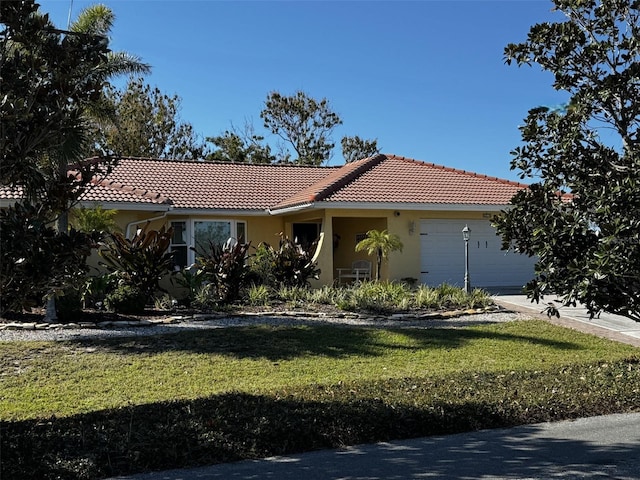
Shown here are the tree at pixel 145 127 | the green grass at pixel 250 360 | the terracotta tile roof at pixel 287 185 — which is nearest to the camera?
the green grass at pixel 250 360

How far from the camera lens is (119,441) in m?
5.45

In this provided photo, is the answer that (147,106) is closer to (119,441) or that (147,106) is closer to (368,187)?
(368,187)

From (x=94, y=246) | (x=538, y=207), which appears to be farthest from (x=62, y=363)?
(x=538, y=207)

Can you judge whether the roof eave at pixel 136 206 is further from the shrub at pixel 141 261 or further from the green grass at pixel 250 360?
the green grass at pixel 250 360

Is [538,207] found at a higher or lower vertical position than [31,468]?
higher

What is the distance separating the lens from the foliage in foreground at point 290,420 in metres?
5.20

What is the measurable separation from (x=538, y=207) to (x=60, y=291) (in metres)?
5.44

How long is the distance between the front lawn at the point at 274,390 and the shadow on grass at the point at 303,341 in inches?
1.4

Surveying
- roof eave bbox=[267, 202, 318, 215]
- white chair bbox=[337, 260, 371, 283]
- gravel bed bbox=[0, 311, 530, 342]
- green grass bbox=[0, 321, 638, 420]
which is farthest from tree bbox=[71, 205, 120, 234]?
white chair bbox=[337, 260, 371, 283]

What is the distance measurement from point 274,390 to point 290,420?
1572mm

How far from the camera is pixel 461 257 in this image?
764 inches

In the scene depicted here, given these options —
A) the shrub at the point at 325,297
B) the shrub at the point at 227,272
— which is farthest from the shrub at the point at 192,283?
the shrub at the point at 325,297

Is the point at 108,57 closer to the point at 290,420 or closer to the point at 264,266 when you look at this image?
the point at 264,266

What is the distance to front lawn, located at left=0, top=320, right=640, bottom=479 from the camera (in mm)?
5496
